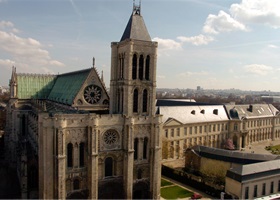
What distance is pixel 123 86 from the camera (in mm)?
44094

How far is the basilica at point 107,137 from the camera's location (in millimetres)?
38562

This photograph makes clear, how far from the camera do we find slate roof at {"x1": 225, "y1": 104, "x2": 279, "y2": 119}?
3581 inches

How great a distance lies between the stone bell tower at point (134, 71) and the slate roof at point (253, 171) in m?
16.8

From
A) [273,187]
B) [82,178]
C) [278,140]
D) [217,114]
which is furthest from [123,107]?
[278,140]

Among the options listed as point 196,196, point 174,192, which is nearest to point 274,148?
point 174,192

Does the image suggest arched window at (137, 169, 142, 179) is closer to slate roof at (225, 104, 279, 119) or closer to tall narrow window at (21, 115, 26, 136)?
tall narrow window at (21, 115, 26, 136)

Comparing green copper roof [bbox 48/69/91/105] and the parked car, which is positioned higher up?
green copper roof [bbox 48/69/91/105]

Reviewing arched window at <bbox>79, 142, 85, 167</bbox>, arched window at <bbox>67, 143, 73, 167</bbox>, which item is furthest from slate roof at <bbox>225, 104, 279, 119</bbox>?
arched window at <bbox>67, 143, 73, 167</bbox>

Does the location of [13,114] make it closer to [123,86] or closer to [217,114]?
[123,86]

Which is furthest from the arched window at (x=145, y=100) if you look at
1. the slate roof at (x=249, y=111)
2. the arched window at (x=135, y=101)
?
the slate roof at (x=249, y=111)

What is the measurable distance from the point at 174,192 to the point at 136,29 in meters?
29.2

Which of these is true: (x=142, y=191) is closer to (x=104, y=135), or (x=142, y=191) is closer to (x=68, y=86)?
(x=104, y=135)

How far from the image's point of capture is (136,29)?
4462cm

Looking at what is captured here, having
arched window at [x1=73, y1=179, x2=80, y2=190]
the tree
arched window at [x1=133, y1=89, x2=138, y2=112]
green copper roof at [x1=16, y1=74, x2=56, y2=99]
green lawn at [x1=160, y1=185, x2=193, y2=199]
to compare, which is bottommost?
green lawn at [x1=160, y1=185, x2=193, y2=199]
